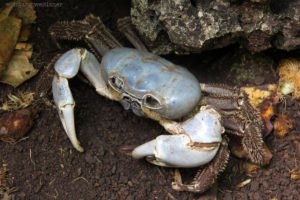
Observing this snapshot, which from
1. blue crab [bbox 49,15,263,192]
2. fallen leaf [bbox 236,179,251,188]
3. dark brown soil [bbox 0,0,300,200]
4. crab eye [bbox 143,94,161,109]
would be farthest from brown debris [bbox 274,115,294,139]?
crab eye [bbox 143,94,161,109]

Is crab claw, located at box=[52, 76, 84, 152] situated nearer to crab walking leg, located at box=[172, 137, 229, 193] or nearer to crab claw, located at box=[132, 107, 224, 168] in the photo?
crab claw, located at box=[132, 107, 224, 168]

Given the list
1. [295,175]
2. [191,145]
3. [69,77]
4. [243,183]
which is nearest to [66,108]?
[69,77]

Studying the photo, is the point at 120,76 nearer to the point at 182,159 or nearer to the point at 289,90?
the point at 182,159

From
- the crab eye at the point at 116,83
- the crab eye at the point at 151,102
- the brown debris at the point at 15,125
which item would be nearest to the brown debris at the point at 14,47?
the brown debris at the point at 15,125

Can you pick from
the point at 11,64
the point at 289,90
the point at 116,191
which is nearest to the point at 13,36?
the point at 11,64

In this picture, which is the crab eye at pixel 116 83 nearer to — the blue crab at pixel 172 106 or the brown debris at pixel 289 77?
the blue crab at pixel 172 106

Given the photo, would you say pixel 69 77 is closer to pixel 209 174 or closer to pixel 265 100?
pixel 209 174

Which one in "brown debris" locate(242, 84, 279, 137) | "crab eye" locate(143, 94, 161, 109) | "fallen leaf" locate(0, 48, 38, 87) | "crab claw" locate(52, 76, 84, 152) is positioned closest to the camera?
"crab eye" locate(143, 94, 161, 109)
